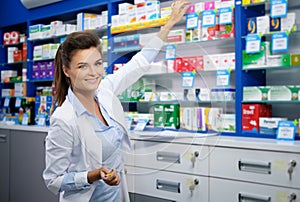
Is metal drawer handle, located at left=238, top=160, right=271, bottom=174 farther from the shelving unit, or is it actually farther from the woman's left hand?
the woman's left hand

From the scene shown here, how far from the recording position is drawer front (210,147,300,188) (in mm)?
2471

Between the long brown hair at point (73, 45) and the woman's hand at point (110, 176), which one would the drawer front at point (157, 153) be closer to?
the woman's hand at point (110, 176)

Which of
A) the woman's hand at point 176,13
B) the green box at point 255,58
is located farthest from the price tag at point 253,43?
the woman's hand at point 176,13

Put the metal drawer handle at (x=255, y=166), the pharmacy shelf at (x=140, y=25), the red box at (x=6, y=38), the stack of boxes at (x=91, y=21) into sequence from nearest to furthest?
the metal drawer handle at (x=255, y=166) → the pharmacy shelf at (x=140, y=25) → the stack of boxes at (x=91, y=21) → the red box at (x=6, y=38)

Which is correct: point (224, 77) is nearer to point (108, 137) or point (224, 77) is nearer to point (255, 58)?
point (255, 58)

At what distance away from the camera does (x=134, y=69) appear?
1.53m

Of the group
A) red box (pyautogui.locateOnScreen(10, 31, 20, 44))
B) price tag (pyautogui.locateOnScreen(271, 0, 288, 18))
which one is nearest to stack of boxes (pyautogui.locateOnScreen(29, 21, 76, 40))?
red box (pyautogui.locateOnScreen(10, 31, 20, 44))

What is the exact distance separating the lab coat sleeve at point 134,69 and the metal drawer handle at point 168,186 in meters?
1.68

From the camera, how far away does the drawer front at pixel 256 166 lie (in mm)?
2471

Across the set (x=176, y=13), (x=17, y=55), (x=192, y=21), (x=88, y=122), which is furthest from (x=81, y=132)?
(x=17, y=55)

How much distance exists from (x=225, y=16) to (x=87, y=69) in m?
2.10

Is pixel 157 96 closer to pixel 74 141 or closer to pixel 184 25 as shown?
pixel 74 141

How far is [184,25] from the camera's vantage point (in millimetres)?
3395

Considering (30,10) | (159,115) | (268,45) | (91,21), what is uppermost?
(30,10)
